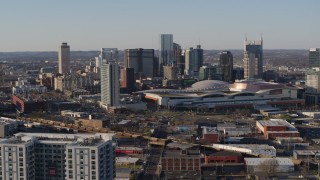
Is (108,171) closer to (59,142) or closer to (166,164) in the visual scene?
(59,142)

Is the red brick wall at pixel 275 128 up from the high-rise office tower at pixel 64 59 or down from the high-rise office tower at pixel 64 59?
down

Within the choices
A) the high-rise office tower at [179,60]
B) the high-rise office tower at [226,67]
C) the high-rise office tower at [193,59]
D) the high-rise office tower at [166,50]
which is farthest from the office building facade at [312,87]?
the high-rise office tower at [166,50]

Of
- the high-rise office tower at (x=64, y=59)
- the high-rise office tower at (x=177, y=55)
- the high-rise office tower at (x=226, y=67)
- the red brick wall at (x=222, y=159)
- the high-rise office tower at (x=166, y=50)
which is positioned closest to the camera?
the red brick wall at (x=222, y=159)

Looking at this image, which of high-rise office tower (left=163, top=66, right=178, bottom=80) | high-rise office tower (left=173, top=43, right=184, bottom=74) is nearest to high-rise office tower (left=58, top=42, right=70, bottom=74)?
high-rise office tower (left=173, top=43, right=184, bottom=74)

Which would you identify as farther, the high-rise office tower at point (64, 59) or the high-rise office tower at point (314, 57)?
the high-rise office tower at point (64, 59)

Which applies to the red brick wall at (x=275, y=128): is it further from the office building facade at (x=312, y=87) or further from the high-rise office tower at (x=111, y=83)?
the office building facade at (x=312, y=87)

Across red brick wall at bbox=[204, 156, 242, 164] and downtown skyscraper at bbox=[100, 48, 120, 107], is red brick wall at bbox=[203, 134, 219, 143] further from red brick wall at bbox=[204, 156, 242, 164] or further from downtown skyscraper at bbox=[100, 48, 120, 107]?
downtown skyscraper at bbox=[100, 48, 120, 107]

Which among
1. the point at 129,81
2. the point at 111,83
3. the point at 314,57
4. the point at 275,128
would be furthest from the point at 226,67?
the point at 275,128
